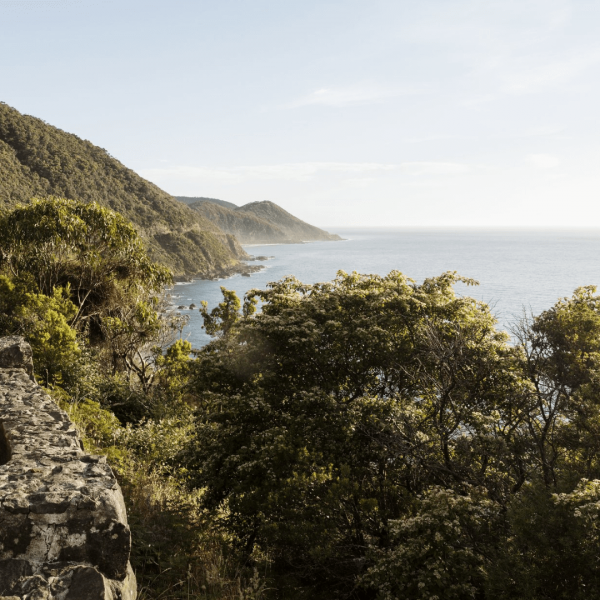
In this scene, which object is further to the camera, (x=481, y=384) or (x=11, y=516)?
(x=481, y=384)

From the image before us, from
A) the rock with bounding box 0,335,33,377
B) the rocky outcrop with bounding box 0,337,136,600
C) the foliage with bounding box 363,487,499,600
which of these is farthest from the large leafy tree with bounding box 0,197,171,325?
the foliage with bounding box 363,487,499,600

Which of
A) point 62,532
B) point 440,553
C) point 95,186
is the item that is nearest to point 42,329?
point 62,532

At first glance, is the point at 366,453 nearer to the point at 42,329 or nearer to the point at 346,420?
the point at 346,420

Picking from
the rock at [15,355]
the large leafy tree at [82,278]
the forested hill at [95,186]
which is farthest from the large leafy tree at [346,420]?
the forested hill at [95,186]

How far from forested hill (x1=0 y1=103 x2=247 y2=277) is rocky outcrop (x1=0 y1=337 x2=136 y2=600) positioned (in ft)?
189

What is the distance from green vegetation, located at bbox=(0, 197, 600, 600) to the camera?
6.31 m

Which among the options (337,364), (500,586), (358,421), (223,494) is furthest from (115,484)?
(337,364)

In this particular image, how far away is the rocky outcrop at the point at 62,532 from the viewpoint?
355 centimetres

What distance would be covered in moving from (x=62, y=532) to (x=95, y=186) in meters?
90.8

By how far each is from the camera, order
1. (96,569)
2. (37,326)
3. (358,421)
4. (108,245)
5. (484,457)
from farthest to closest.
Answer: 1. (108,245)
2. (37,326)
3. (358,421)
4. (484,457)
5. (96,569)

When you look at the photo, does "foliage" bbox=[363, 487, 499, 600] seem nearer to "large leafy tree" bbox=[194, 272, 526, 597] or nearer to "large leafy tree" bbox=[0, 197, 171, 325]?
"large leafy tree" bbox=[194, 272, 526, 597]

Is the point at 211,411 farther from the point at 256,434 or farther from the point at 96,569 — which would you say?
the point at 96,569

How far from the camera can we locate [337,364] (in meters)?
12.4

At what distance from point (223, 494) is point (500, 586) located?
7.05 meters
